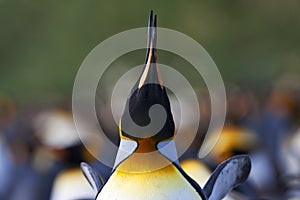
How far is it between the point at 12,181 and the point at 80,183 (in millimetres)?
326

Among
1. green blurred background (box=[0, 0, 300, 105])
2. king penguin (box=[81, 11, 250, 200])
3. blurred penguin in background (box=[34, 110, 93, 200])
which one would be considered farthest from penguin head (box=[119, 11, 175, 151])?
green blurred background (box=[0, 0, 300, 105])

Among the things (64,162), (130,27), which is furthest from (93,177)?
(130,27)

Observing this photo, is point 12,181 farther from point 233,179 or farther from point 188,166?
point 233,179

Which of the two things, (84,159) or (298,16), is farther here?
(298,16)

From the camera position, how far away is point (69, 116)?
7.45ft

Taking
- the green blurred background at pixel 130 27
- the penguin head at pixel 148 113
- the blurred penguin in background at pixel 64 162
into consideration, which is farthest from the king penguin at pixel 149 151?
the green blurred background at pixel 130 27

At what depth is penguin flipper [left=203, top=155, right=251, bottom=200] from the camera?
2.48 ft

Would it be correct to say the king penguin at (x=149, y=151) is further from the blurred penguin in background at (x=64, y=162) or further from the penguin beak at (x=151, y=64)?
the blurred penguin in background at (x=64, y=162)

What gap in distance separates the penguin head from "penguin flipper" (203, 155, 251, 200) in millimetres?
80

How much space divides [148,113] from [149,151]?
0.13 ft

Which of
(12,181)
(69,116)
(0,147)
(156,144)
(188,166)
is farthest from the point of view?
(69,116)

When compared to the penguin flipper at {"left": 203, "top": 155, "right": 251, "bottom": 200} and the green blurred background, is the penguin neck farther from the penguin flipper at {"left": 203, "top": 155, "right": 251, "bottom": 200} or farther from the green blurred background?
the green blurred background

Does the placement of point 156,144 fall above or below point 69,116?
above

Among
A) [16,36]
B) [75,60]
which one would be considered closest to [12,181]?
[75,60]
